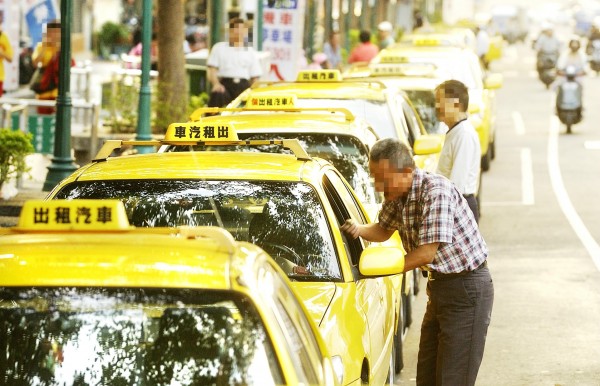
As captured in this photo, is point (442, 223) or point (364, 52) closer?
point (442, 223)

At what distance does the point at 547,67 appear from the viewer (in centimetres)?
4228

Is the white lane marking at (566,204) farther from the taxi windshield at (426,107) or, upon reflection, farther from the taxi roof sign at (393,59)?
the taxi roof sign at (393,59)

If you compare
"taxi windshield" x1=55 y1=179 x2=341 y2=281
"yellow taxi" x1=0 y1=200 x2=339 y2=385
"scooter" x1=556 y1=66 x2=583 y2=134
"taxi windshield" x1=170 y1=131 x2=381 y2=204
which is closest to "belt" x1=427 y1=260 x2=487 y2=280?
"taxi windshield" x1=55 y1=179 x2=341 y2=281

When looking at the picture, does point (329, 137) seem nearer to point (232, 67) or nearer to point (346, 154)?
point (346, 154)

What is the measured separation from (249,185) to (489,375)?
3125 mm

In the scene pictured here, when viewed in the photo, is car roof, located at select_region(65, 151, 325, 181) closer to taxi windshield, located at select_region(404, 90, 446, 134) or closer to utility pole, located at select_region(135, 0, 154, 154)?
taxi windshield, located at select_region(404, 90, 446, 134)

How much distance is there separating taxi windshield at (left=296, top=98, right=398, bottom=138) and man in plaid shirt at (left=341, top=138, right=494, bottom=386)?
512cm

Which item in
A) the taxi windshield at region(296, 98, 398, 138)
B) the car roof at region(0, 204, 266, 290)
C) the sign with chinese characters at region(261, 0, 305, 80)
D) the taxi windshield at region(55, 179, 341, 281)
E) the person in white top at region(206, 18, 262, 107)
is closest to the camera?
the car roof at region(0, 204, 266, 290)

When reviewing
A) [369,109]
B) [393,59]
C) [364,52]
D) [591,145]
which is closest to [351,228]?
[369,109]

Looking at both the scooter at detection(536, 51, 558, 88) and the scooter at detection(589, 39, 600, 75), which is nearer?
the scooter at detection(536, 51, 558, 88)

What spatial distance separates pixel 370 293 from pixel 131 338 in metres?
2.32

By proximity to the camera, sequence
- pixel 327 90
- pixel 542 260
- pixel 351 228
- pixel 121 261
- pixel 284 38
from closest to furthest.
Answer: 1. pixel 121 261
2. pixel 351 228
3. pixel 327 90
4. pixel 542 260
5. pixel 284 38

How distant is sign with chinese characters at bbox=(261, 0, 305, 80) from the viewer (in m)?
22.5

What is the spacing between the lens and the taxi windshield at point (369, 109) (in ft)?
40.8
